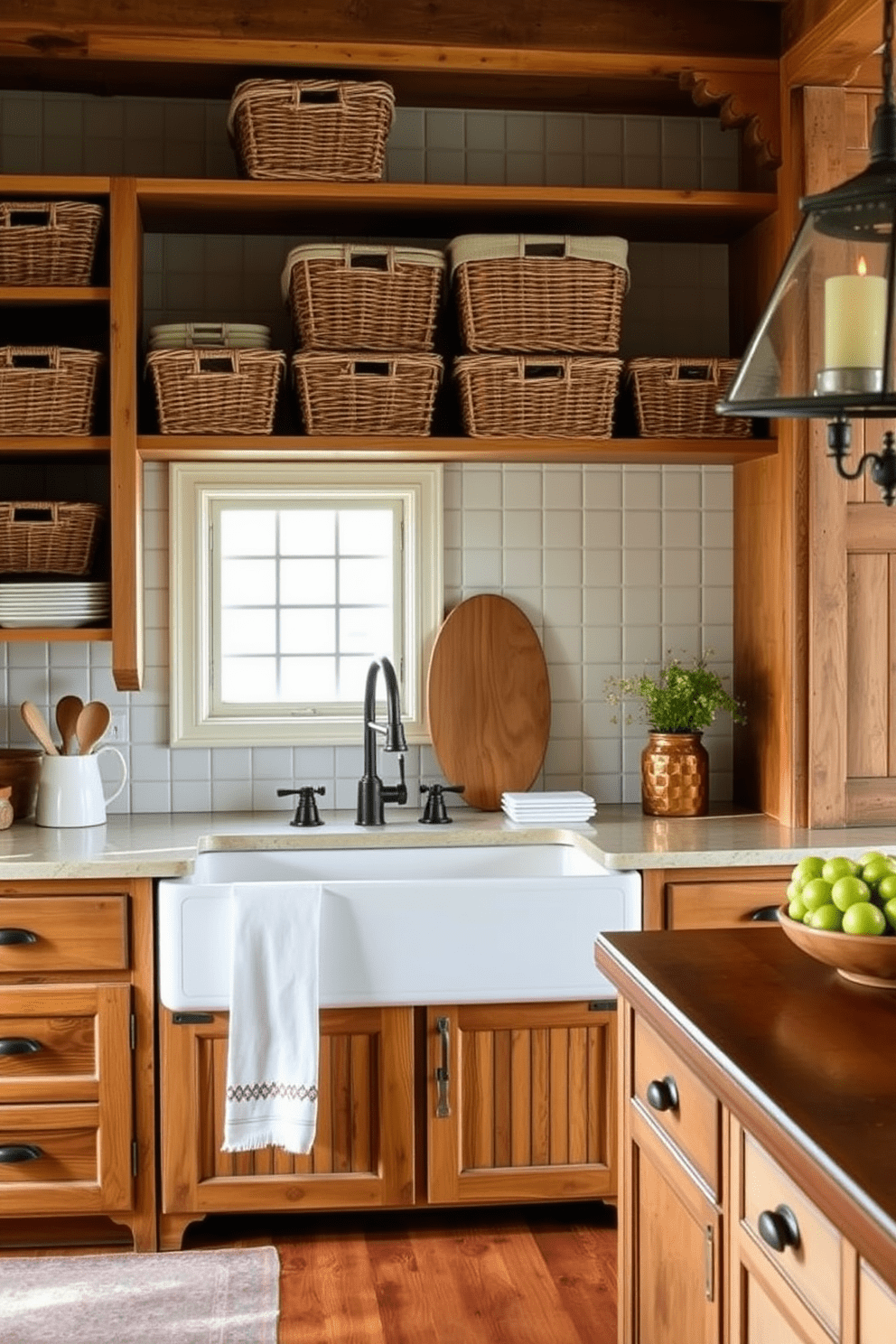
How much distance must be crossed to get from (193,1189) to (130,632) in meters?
1.21

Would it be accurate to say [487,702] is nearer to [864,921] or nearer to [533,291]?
[533,291]

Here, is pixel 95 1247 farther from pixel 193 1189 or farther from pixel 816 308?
pixel 816 308

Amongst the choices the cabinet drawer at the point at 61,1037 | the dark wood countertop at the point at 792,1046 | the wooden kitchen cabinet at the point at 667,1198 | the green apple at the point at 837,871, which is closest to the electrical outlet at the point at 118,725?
the cabinet drawer at the point at 61,1037

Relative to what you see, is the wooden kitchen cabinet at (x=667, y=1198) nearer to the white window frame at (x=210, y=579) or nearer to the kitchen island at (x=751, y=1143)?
the kitchen island at (x=751, y=1143)

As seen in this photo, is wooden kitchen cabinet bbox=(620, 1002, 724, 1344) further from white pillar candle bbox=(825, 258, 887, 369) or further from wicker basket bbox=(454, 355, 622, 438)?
wicker basket bbox=(454, 355, 622, 438)

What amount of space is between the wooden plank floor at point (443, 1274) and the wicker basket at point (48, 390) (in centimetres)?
180

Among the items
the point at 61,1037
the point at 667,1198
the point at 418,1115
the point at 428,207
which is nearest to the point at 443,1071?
the point at 418,1115

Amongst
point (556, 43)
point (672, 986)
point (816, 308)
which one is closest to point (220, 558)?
point (556, 43)

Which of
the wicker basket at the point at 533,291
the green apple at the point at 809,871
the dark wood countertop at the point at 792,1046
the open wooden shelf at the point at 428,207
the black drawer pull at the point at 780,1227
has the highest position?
the open wooden shelf at the point at 428,207

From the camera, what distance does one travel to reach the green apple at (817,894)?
2096 mm

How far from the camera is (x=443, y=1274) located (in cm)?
326

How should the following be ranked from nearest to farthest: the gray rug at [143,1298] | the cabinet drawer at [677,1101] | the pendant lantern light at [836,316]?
the pendant lantern light at [836,316], the cabinet drawer at [677,1101], the gray rug at [143,1298]

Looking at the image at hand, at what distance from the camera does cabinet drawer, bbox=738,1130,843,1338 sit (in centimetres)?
158

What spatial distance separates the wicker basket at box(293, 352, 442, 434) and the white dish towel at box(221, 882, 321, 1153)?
107 centimetres
